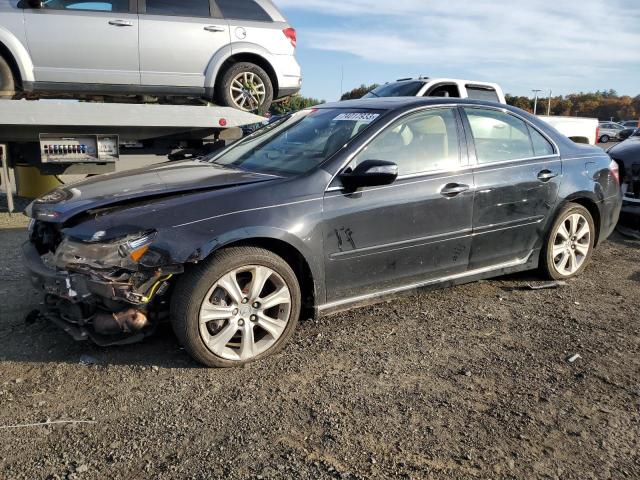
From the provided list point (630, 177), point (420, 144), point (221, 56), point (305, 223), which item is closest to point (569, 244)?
point (420, 144)

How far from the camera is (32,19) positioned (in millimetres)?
6387

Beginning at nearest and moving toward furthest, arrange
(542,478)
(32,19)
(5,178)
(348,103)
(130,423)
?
(542,478)
(130,423)
(348,103)
(32,19)
(5,178)

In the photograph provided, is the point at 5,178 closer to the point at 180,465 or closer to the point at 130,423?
the point at 130,423

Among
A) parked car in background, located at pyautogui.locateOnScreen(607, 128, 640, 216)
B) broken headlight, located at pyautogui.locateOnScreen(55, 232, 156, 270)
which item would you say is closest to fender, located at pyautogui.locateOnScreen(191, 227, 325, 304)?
broken headlight, located at pyautogui.locateOnScreen(55, 232, 156, 270)

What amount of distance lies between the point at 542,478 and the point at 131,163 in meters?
6.60

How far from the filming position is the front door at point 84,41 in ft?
21.1

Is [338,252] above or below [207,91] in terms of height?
below

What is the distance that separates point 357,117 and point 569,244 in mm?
2333

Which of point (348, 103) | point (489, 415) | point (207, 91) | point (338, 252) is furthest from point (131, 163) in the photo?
point (489, 415)

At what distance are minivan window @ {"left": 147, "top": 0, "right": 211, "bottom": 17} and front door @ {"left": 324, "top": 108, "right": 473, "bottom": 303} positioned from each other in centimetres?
429

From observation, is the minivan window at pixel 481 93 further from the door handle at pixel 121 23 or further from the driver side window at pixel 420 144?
the driver side window at pixel 420 144

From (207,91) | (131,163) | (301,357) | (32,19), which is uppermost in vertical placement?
(32,19)

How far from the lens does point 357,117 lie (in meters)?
4.11

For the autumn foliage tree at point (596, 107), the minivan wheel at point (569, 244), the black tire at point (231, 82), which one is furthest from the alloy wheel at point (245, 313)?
the autumn foliage tree at point (596, 107)
